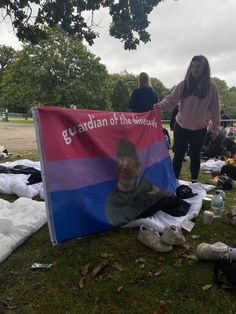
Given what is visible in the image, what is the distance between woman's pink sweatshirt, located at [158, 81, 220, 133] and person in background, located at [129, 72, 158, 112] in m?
2.19

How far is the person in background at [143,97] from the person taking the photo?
305 inches

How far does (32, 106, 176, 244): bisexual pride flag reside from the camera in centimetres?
332

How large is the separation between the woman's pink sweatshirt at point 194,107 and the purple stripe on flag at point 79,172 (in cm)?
144

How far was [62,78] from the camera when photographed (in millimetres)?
47688

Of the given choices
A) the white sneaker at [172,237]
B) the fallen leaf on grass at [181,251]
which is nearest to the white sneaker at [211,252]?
the fallen leaf on grass at [181,251]

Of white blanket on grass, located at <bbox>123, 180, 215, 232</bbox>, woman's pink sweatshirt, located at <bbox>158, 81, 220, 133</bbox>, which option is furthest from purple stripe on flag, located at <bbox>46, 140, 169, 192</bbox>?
woman's pink sweatshirt, located at <bbox>158, 81, 220, 133</bbox>

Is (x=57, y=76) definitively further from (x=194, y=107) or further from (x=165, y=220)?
(x=165, y=220)

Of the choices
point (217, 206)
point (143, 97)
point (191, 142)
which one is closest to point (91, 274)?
point (217, 206)

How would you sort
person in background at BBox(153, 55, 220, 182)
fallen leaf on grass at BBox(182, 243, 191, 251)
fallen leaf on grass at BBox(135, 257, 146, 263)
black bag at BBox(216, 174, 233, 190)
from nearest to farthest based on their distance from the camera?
fallen leaf on grass at BBox(135, 257, 146, 263)
fallen leaf on grass at BBox(182, 243, 191, 251)
person in background at BBox(153, 55, 220, 182)
black bag at BBox(216, 174, 233, 190)

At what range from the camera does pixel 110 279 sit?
2.98m

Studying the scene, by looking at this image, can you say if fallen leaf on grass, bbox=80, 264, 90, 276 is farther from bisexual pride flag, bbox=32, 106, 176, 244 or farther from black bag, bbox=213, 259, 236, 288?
black bag, bbox=213, 259, 236, 288

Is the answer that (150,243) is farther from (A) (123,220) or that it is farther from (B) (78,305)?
(B) (78,305)

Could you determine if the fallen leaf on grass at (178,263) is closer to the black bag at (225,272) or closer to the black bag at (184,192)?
the black bag at (225,272)

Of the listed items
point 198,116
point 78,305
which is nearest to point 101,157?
point 78,305
